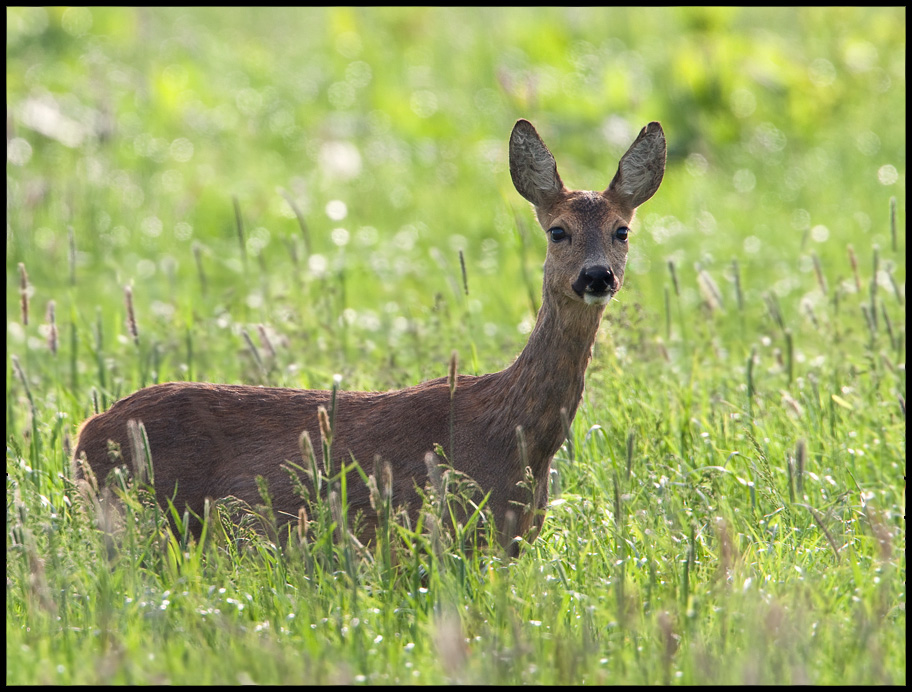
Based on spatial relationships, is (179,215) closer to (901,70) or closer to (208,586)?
(208,586)

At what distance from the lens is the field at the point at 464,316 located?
337 cm

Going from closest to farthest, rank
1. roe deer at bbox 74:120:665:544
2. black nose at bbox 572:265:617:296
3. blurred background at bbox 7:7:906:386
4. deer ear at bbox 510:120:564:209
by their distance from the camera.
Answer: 1. black nose at bbox 572:265:617:296
2. roe deer at bbox 74:120:665:544
3. deer ear at bbox 510:120:564:209
4. blurred background at bbox 7:7:906:386

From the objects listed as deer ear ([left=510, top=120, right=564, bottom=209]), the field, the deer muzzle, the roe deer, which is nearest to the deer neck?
the roe deer

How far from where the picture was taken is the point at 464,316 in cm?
617

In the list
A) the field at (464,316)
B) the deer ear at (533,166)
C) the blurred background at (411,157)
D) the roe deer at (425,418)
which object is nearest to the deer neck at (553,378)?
the roe deer at (425,418)

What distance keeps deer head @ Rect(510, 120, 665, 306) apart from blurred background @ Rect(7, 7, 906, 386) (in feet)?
3.74

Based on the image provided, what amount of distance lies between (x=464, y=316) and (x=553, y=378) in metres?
2.10

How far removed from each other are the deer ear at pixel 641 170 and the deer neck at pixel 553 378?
0.51 m

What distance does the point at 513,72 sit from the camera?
12758mm

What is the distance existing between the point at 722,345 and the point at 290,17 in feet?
37.6

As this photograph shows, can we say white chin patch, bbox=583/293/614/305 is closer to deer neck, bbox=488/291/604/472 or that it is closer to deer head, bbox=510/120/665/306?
deer head, bbox=510/120/665/306

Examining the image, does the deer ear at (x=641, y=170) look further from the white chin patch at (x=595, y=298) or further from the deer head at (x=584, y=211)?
the white chin patch at (x=595, y=298)

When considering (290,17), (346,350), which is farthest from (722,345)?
(290,17)

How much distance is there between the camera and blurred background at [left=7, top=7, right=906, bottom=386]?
7699 mm
